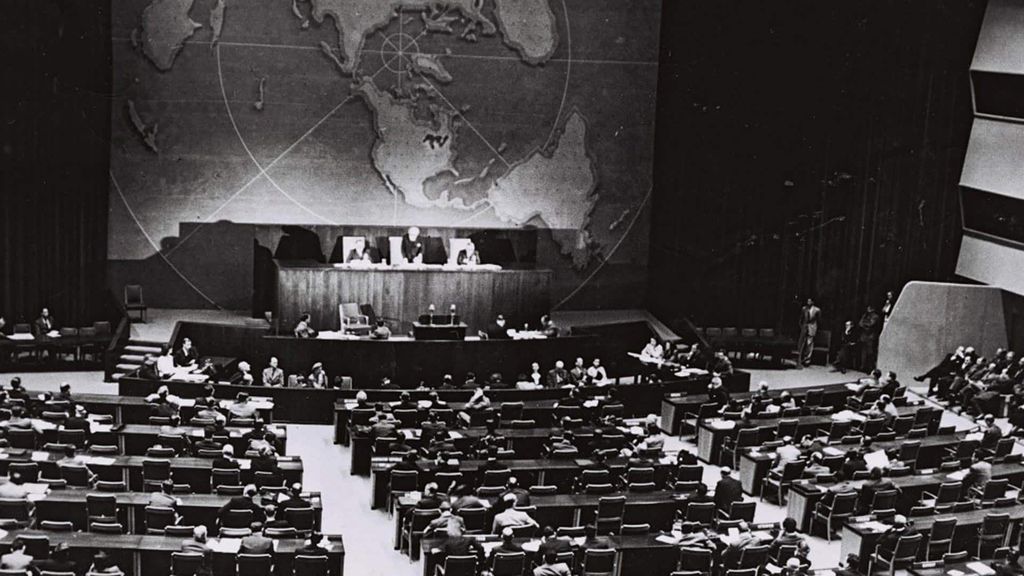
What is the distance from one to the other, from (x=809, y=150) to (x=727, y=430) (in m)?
9.49

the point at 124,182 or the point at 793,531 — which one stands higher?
the point at 124,182

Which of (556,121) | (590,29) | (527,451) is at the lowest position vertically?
(527,451)

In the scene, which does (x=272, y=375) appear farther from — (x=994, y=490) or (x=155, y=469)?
(x=994, y=490)

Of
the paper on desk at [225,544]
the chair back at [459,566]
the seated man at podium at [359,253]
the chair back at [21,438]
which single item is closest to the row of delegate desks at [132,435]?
the chair back at [21,438]

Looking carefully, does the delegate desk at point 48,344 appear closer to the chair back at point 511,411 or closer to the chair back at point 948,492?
the chair back at point 511,411

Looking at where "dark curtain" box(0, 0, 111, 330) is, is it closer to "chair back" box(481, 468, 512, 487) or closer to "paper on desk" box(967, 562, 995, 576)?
"chair back" box(481, 468, 512, 487)

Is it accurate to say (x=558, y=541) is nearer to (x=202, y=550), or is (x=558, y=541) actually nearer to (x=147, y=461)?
(x=202, y=550)

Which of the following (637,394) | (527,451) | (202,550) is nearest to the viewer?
(202,550)

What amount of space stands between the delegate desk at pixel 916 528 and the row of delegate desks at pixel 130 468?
7423 millimetres

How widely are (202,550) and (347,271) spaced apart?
41.5 ft

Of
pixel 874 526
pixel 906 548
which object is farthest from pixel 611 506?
pixel 906 548

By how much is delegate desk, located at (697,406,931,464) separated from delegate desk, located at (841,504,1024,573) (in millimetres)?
4628

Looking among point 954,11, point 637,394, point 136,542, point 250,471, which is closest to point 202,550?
point 136,542

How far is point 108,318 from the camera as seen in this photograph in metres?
27.4
